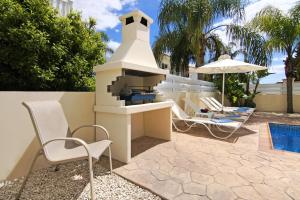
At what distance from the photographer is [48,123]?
2957 mm

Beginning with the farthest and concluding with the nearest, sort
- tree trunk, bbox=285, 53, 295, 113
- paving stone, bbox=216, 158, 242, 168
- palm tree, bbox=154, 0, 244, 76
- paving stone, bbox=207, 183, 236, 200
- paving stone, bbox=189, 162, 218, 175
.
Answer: tree trunk, bbox=285, 53, 295, 113, palm tree, bbox=154, 0, 244, 76, paving stone, bbox=216, 158, 242, 168, paving stone, bbox=189, 162, 218, 175, paving stone, bbox=207, 183, 236, 200

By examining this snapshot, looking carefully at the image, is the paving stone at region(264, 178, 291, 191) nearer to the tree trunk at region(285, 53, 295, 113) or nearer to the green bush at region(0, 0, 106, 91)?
the green bush at region(0, 0, 106, 91)

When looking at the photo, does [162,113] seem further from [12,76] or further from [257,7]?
[257,7]

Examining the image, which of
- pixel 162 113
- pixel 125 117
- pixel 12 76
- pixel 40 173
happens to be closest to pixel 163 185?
pixel 125 117

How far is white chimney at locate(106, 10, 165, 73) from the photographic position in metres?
4.41

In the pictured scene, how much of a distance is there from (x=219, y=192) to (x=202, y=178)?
0.45 m

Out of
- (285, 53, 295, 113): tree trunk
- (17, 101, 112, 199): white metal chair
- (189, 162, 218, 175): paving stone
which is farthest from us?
(285, 53, 295, 113): tree trunk

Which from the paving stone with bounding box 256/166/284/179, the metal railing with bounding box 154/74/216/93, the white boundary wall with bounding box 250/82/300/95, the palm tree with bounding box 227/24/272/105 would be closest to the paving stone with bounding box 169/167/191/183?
the paving stone with bounding box 256/166/284/179

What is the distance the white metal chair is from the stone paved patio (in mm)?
907

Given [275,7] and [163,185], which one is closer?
[163,185]

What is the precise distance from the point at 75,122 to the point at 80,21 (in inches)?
115

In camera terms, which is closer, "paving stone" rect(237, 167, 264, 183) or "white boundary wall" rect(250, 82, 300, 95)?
"paving stone" rect(237, 167, 264, 183)

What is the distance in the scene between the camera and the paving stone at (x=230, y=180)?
2990mm

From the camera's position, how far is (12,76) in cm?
398
